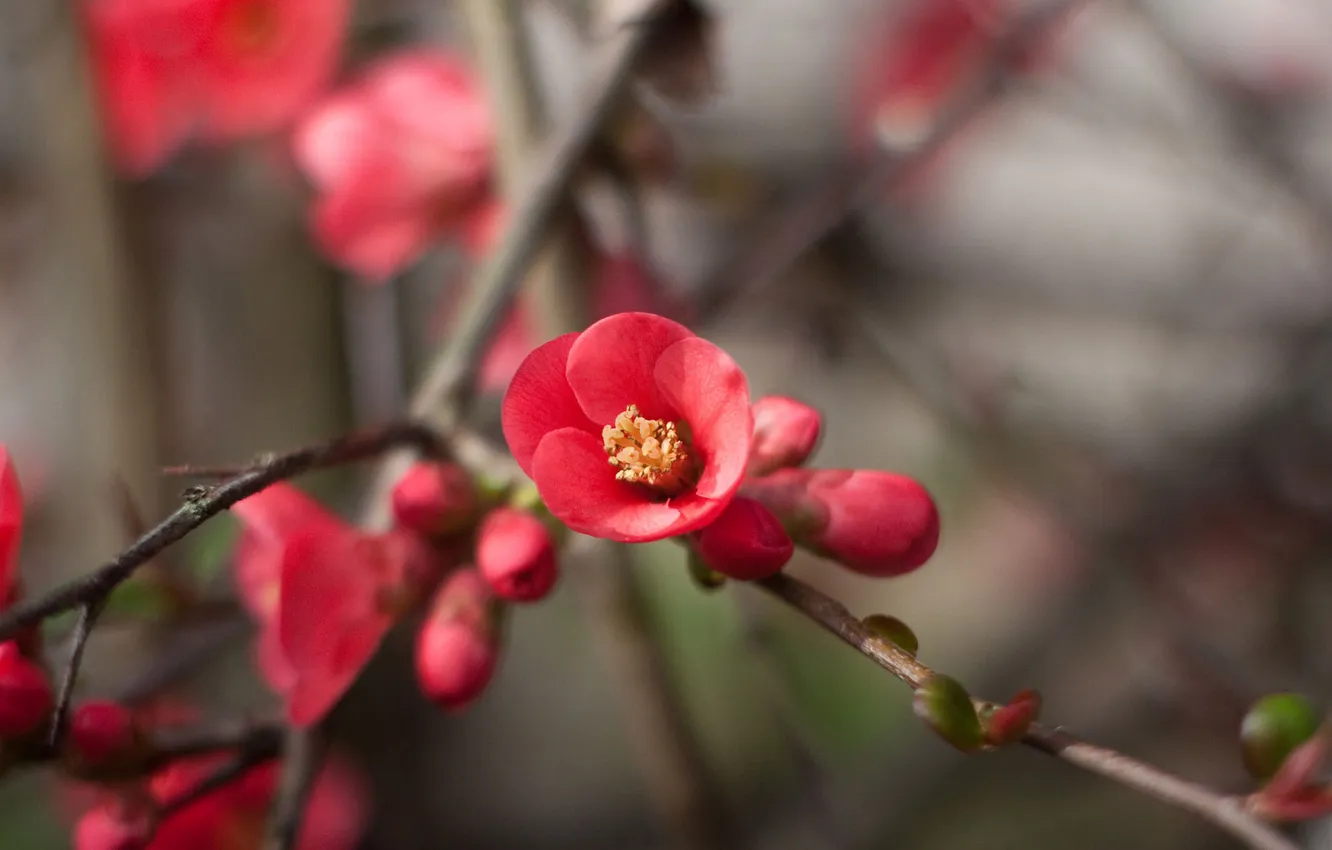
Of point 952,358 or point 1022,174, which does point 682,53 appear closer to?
point 952,358

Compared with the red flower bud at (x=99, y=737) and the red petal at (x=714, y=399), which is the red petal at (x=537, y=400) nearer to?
the red petal at (x=714, y=399)

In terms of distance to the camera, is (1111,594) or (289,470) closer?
(289,470)

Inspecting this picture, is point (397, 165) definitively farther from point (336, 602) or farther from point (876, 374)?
point (876, 374)

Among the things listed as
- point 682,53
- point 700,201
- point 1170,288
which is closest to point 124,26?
point 700,201

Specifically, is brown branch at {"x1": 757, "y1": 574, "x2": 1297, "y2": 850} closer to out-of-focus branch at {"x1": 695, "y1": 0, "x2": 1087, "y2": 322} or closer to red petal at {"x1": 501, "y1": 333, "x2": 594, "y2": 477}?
red petal at {"x1": 501, "y1": 333, "x2": 594, "y2": 477}

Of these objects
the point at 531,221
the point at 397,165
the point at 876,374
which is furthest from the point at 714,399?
the point at 876,374

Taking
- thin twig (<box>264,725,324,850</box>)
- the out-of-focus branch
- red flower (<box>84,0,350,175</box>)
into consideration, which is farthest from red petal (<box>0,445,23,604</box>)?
red flower (<box>84,0,350,175</box>)
